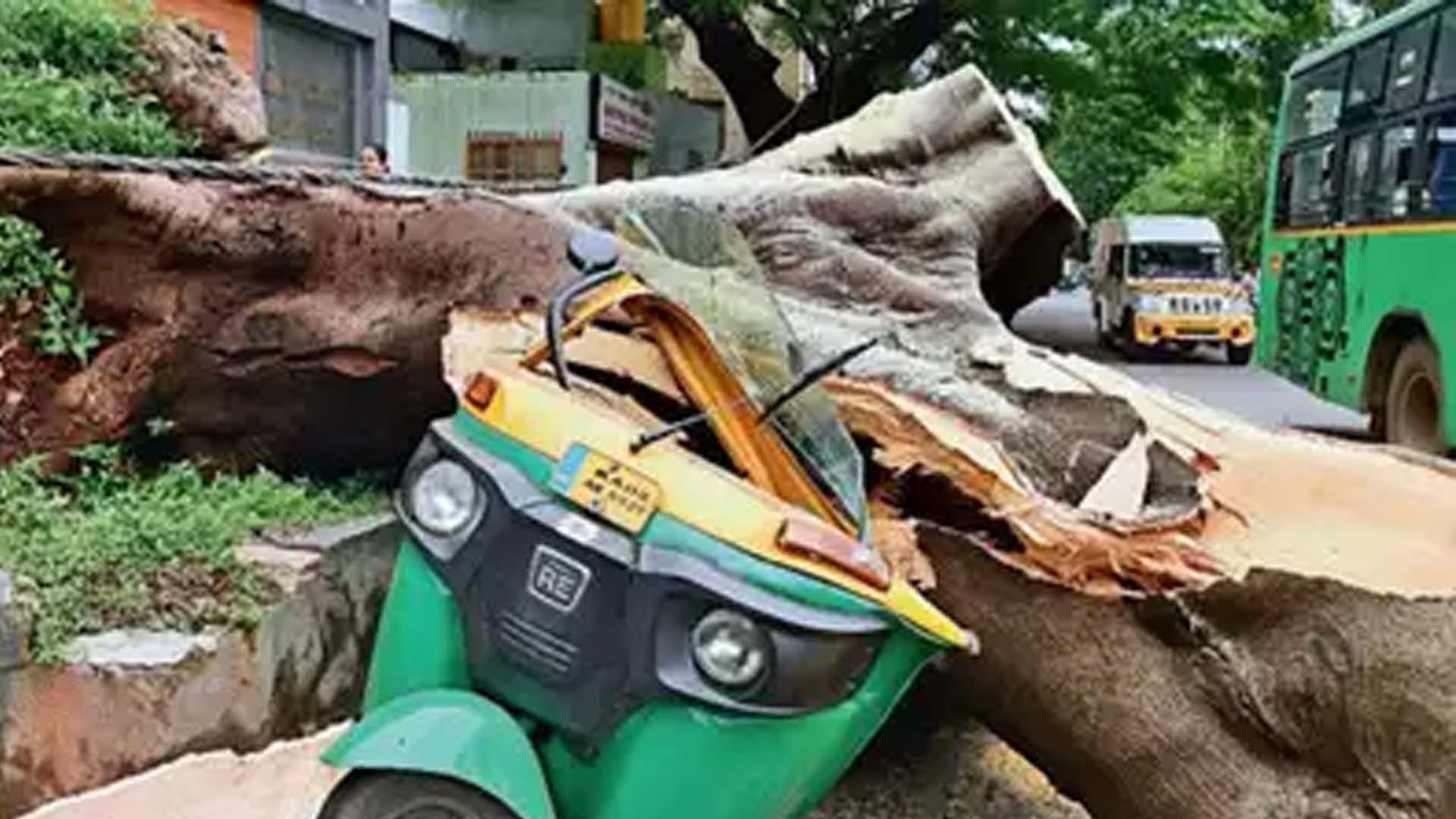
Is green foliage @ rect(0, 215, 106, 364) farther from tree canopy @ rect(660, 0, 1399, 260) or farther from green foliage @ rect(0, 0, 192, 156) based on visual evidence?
tree canopy @ rect(660, 0, 1399, 260)

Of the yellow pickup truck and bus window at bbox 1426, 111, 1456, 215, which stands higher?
bus window at bbox 1426, 111, 1456, 215

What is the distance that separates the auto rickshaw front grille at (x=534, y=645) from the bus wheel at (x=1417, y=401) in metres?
7.88

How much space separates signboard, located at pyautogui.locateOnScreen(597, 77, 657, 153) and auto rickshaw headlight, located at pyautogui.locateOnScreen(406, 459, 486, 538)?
1566cm

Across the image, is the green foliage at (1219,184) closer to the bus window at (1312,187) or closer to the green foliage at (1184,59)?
the green foliage at (1184,59)

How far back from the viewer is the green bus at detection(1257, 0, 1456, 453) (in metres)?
9.47

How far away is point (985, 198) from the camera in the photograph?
6.57 m

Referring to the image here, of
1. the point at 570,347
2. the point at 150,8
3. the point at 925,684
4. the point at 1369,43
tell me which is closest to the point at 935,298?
the point at 925,684

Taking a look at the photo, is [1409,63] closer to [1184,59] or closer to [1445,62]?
[1445,62]

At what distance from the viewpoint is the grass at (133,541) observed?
3.80 metres

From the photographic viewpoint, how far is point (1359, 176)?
10.8 meters

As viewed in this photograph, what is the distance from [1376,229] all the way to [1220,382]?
9.60 m

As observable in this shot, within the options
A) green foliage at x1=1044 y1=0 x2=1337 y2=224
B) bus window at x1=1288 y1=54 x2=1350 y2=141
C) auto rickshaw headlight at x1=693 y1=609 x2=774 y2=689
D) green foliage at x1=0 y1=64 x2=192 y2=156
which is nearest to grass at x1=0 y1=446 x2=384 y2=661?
green foliage at x1=0 y1=64 x2=192 y2=156

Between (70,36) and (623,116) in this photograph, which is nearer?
(70,36)

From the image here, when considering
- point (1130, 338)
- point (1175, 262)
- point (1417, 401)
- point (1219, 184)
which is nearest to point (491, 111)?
point (1130, 338)
